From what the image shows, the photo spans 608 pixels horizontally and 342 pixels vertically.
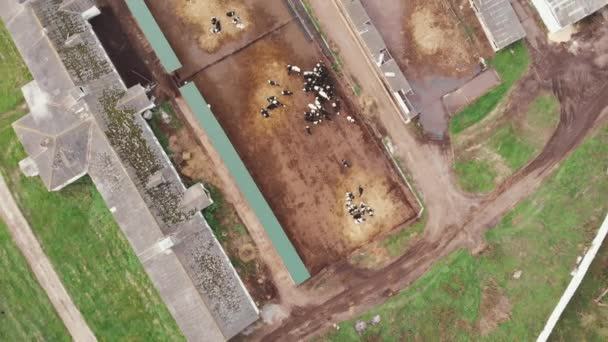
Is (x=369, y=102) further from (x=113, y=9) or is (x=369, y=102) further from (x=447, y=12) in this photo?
(x=113, y=9)

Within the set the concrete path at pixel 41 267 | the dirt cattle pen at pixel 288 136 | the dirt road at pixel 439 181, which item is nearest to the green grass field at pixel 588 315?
the dirt road at pixel 439 181

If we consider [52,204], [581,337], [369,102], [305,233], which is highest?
[52,204]

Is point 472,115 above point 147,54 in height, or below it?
below

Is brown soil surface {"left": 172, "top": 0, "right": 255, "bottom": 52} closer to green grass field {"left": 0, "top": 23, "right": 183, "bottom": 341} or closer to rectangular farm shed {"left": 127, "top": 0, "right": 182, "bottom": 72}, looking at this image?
rectangular farm shed {"left": 127, "top": 0, "right": 182, "bottom": 72}

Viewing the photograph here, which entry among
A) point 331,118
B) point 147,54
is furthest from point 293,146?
point 147,54

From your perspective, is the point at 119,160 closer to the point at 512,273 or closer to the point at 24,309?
the point at 24,309

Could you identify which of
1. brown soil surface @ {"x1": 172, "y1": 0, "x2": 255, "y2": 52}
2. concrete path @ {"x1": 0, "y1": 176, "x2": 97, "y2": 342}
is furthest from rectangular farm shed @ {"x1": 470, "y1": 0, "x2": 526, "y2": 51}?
concrete path @ {"x1": 0, "y1": 176, "x2": 97, "y2": 342}

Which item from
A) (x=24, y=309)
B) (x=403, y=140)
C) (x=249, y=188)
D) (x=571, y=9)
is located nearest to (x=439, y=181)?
(x=403, y=140)
